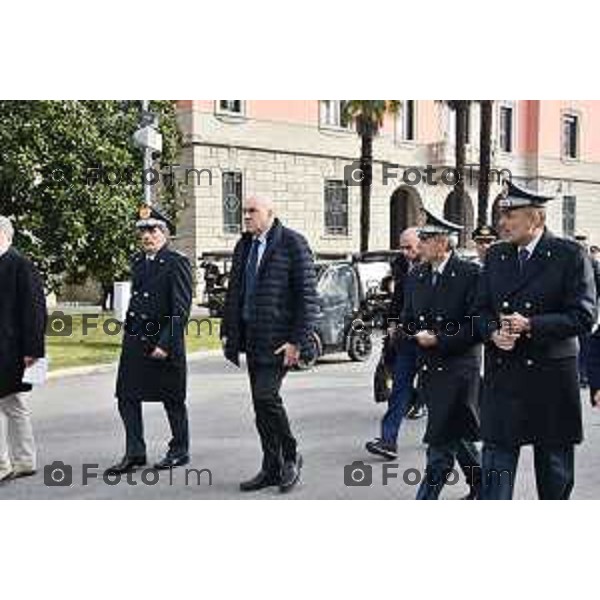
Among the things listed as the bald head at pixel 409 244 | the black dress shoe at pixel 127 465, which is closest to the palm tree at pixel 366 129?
the bald head at pixel 409 244

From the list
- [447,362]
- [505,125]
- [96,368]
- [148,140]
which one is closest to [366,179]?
[505,125]

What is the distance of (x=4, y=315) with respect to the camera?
509cm

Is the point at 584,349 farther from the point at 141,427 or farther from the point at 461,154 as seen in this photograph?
the point at 141,427

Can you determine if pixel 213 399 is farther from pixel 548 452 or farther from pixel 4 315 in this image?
pixel 548 452

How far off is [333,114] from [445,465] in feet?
6.60

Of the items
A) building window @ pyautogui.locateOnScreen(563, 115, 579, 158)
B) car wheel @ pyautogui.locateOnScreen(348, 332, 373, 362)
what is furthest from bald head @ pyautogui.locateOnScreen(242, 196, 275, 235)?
building window @ pyautogui.locateOnScreen(563, 115, 579, 158)

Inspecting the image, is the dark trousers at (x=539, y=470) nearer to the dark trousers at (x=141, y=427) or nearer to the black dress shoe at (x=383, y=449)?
the black dress shoe at (x=383, y=449)

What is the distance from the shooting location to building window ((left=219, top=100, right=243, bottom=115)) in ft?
16.5

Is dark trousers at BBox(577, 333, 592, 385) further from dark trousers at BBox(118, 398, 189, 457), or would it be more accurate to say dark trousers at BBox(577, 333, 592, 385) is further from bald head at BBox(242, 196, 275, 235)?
dark trousers at BBox(118, 398, 189, 457)

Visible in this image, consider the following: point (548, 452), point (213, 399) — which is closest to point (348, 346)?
point (213, 399)

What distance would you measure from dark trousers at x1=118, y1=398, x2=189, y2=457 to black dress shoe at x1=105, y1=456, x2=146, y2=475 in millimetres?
23

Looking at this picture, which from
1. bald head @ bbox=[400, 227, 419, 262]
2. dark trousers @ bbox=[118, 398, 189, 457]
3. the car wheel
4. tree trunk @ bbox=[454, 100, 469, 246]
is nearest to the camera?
tree trunk @ bbox=[454, 100, 469, 246]
